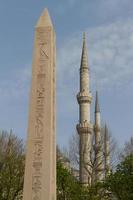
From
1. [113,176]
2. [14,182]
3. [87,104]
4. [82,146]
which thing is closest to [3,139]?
[14,182]

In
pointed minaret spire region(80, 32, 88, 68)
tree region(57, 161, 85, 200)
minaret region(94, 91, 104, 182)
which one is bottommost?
tree region(57, 161, 85, 200)

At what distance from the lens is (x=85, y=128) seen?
3900 centimetres

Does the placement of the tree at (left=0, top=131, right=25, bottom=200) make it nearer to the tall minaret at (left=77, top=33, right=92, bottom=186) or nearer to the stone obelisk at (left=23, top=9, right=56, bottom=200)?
the tall minaret at (left=77, top=33, right=92, bottom=186)

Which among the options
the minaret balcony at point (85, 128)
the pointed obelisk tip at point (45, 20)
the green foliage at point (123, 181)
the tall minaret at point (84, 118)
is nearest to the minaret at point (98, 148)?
the minaret balcony at point (85, 128)

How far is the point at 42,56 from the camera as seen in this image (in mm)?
10344

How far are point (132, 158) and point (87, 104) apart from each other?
1765 centimetres

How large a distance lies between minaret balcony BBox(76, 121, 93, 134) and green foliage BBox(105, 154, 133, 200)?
1436 cm

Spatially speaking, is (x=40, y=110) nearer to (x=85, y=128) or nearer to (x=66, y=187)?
(x=66, y=187)

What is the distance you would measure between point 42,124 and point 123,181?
47.9 feet

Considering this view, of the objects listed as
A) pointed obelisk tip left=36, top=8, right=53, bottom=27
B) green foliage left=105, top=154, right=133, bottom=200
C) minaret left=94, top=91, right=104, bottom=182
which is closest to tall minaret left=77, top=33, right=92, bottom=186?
minaret left=94, top=91, right=104, bottom=182

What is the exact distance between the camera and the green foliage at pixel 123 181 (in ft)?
75.4

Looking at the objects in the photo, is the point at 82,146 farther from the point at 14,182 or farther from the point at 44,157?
the point at 44,157

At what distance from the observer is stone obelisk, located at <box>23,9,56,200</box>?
9.20 m

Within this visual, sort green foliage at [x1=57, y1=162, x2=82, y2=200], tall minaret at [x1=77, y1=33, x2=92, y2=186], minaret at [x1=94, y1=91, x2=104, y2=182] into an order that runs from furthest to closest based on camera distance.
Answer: tall minaret at [x1=77, y1=33, x2=92, y2=186] → minaret at [x1=94, y1=91, x2=104, y2=182] → green foliage at [x1=57, y1=162, x2=82, y2=200]
